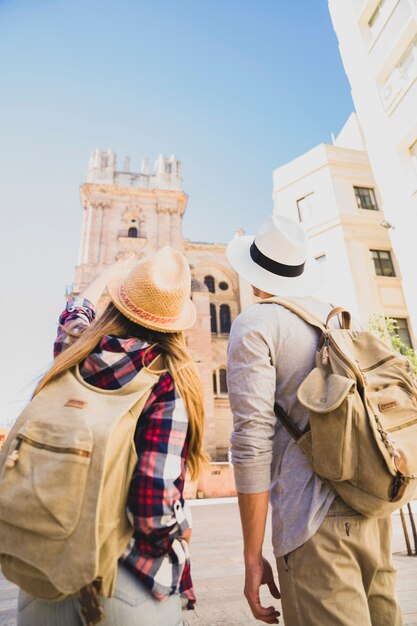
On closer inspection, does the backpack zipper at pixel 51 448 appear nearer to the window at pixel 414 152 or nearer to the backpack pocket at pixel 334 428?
the backpack pocket at pixel 334 428

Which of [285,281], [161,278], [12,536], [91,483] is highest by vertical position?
[285,281]

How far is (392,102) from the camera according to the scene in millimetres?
13266

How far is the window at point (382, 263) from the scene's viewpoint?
17078 mm

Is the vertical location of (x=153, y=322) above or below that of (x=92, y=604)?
above

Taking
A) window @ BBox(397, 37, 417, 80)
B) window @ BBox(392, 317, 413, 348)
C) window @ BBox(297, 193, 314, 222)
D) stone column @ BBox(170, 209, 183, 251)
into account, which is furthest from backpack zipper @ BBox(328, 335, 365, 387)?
stone column @ BBox(170, 209, 183, 251)

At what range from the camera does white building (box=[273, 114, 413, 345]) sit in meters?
16.3

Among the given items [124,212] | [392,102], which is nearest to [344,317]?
[392,102]

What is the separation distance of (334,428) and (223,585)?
3819 millimetres

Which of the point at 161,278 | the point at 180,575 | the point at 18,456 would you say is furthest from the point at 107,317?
the point at 180,575

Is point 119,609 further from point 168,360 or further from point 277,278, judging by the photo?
point 277,278

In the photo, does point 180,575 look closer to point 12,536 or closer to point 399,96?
point 12,536

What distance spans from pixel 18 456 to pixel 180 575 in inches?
24.9

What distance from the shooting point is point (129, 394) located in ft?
3.92

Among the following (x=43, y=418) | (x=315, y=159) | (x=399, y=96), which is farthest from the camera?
(x=315, y=159)
